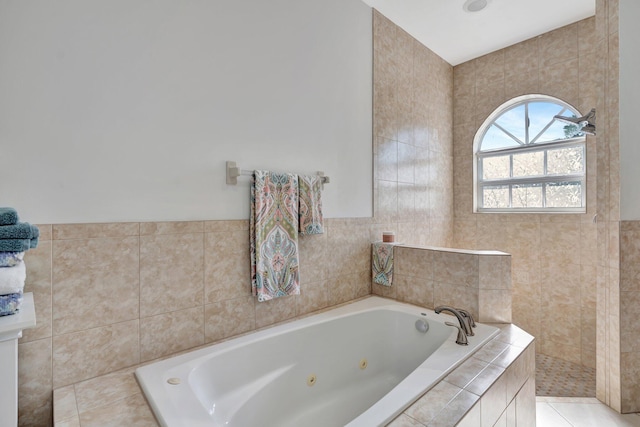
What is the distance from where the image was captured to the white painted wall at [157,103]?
4.03 ft

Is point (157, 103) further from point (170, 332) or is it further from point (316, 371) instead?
point (316, 371)

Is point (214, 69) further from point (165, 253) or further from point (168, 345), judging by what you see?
point (168, 345)

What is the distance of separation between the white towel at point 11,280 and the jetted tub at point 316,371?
0.59 m

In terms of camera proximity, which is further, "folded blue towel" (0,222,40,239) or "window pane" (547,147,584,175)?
"window pane" (547,147,584,175)

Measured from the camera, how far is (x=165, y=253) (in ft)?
5.01

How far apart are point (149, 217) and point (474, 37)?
3.21 metres

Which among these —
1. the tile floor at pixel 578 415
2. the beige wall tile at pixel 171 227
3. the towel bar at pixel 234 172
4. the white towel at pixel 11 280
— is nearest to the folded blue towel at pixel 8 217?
the white towel at pixel 11 280

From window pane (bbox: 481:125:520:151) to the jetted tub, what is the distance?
2131 millimetres

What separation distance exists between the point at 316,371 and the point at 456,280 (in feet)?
3.58

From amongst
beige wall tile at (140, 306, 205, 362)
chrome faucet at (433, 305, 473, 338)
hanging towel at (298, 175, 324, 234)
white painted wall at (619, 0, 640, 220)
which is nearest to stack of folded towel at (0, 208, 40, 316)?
beige wall tile at (140, 306, 205, 362)

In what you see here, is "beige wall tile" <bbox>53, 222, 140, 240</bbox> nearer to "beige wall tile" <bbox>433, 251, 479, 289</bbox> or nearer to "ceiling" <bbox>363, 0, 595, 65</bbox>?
"beige wall tile" <bbox>433, 251, 479, 289</bbox>

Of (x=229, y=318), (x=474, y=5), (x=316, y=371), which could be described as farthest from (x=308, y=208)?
(x=474, y=5)

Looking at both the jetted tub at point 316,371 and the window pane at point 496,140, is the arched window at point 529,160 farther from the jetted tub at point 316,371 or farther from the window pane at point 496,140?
the jetted tub at point 316,371

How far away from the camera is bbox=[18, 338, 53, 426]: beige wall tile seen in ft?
3.94
